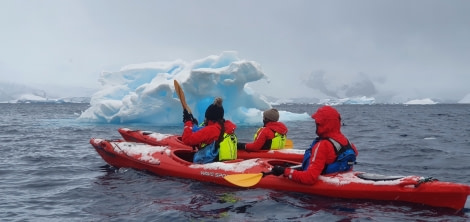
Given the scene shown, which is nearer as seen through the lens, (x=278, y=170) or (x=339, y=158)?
(x=339, y=158)

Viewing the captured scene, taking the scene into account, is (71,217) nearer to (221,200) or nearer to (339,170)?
(221,200)

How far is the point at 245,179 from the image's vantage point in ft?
20.0

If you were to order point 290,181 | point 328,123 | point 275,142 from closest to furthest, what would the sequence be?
point 328,123 < point 290,181 < point 275,142

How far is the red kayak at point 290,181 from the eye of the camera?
17.0 feet

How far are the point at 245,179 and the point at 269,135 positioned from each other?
8.42ft

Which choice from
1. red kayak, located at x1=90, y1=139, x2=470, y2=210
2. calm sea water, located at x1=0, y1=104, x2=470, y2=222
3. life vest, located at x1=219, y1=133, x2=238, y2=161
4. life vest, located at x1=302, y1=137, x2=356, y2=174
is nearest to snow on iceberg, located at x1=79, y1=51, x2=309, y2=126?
calm sea water, located at x1=0, y1=104, x2=470, y2=222

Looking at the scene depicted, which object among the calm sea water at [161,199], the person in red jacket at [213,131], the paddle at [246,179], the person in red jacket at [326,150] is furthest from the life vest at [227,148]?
the person in red jacket at [326,150]

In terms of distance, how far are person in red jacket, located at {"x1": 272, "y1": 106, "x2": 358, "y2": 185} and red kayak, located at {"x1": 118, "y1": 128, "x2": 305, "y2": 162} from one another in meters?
2.65

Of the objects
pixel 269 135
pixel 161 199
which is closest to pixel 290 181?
pixel 161 199

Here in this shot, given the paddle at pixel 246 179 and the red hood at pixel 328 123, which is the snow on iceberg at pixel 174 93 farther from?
the red hood at pixel 328 123

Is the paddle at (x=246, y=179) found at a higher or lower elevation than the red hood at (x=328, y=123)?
lower

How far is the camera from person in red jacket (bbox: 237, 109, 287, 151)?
27.7 feet

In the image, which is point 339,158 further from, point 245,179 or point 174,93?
point 174,93

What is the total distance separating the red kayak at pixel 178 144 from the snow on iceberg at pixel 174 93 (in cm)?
635
